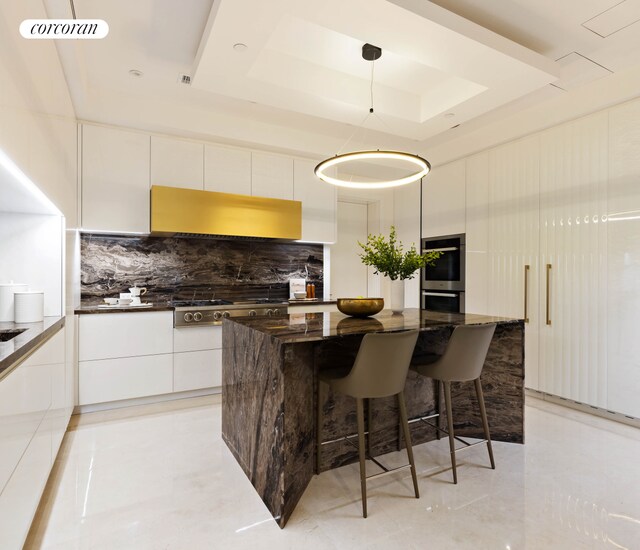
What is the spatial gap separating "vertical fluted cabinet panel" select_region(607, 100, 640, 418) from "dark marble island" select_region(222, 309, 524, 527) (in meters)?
1.01

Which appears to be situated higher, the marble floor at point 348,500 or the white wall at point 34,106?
the white wall at point 34,106

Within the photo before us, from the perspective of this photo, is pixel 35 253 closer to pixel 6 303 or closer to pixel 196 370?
pixel 6 303

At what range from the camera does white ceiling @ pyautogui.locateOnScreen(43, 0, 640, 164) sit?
2.24 metres

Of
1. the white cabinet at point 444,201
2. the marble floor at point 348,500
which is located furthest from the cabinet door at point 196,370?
the white cabinet at point 444,201

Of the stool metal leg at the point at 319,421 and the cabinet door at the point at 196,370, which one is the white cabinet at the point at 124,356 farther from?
the stool metal leg at the point at 319,421

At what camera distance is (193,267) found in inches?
169

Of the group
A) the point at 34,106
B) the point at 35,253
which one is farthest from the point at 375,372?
the point at 35,253

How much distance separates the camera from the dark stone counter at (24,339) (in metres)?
1.34

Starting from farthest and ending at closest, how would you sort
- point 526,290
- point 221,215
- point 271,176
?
point 271,176 < point 221,215 < point 526,290

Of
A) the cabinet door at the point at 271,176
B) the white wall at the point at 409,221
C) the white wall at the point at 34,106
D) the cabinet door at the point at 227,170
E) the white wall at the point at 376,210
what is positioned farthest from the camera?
the white wall at the point at 376,210

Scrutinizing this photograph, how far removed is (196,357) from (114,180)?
1.88m

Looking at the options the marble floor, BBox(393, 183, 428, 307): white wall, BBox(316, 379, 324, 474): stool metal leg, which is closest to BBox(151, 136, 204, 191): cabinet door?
the marble floor

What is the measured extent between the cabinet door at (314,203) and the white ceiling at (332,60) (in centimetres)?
59

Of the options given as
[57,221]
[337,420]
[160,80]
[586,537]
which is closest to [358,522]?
[337,420]
